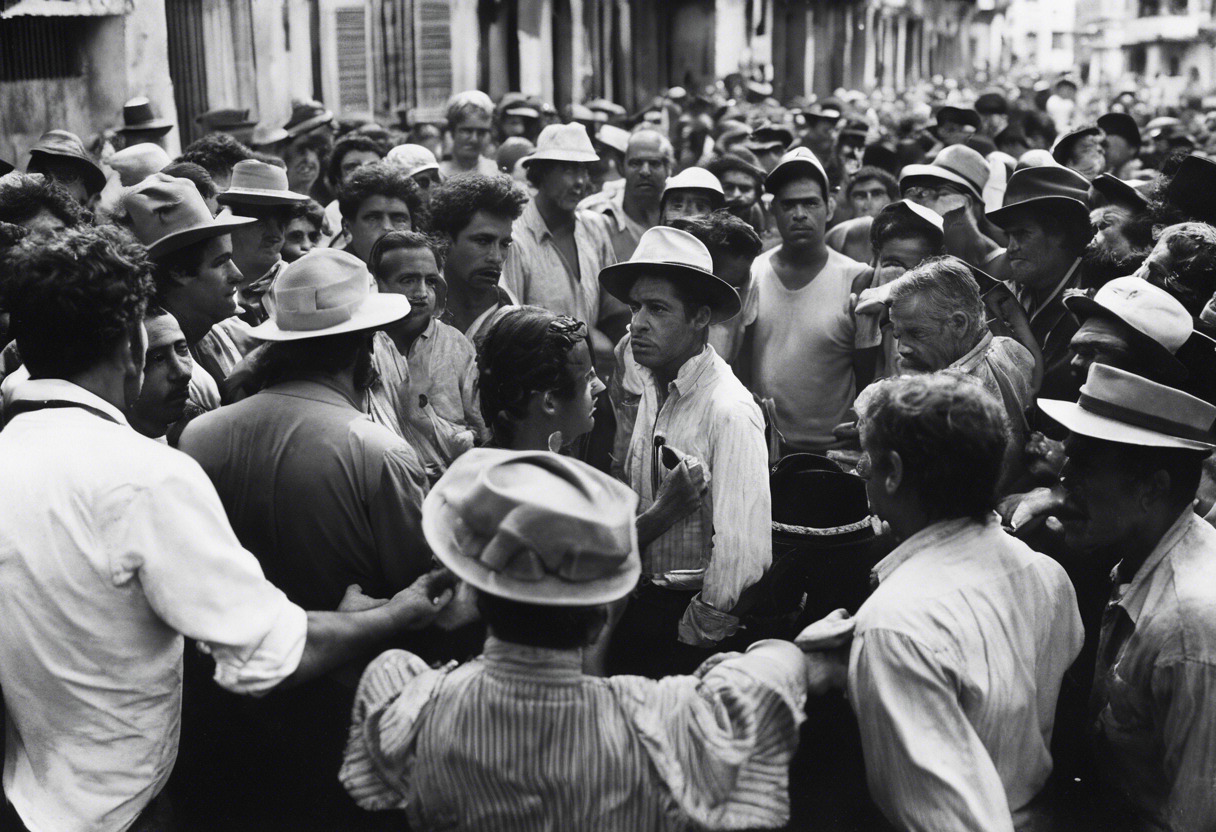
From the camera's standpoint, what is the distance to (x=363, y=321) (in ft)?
11.2

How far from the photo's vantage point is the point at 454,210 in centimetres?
550

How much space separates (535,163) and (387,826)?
4786 mm

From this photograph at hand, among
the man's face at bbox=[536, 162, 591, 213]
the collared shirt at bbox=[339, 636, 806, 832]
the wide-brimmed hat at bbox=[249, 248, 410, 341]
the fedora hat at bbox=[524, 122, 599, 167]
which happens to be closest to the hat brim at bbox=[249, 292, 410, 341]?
the wide-brimmed hat at bbox=[249, 248, 410, 341]

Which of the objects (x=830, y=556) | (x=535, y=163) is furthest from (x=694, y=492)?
(x=535, y=163)

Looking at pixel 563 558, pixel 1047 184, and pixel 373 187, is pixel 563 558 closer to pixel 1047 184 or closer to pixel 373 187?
pixel 373 187

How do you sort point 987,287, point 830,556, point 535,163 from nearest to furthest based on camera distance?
point 830,556 < point 987,287 < point 535,163

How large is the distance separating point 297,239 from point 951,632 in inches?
197

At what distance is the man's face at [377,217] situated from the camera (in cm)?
619

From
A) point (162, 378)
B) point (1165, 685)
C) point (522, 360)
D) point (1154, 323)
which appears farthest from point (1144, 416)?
point (162, 378)

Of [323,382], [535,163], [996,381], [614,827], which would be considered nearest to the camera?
[614,827]

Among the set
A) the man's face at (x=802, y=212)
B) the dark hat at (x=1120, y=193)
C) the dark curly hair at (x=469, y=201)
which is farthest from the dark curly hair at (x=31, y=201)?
the dark hat at (x=1120, y=193)

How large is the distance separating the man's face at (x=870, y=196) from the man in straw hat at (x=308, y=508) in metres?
Answer: 5.90

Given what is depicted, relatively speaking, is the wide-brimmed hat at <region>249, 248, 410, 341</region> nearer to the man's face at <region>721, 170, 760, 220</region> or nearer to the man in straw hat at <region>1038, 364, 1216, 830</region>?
the man in straw hat at <region>1038, 364, 1216, 830</region>

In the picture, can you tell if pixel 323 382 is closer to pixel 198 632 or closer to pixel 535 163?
pixel 198 632
